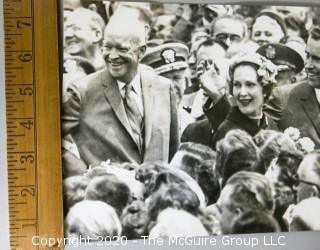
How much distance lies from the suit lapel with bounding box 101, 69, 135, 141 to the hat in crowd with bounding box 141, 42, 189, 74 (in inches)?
2.8

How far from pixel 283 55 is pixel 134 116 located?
12.4 inches

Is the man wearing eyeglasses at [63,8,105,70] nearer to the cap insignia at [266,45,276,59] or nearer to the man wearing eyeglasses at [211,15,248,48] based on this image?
the man wearing eyeglasses at [211,15,248,48]

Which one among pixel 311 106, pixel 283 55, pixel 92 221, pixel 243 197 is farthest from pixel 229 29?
pixel 92 221

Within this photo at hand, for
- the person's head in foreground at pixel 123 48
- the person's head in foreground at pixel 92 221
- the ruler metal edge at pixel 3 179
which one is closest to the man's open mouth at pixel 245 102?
the person's head in foreground at pixel 123 48

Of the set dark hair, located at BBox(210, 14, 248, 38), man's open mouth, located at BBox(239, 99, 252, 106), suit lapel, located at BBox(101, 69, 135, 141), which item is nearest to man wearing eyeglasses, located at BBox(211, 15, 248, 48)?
dark hair, located at BBox(210, 14, 248, 38)

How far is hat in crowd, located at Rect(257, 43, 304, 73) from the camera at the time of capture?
0.90m

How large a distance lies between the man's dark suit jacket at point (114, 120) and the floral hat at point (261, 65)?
0.13m

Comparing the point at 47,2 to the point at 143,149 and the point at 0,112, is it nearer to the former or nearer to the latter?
the point at 0,112

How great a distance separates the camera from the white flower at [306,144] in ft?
2.95

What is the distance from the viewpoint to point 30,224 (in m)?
0.80

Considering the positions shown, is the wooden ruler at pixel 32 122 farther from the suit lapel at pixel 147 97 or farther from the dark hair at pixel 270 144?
the dark hair at pixel 270 144

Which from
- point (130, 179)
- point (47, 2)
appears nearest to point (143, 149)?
point (130, 179)

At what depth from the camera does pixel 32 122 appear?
81 centimetres

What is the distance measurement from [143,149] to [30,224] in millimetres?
239
